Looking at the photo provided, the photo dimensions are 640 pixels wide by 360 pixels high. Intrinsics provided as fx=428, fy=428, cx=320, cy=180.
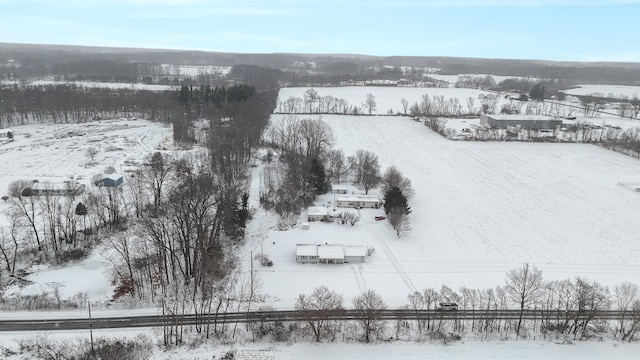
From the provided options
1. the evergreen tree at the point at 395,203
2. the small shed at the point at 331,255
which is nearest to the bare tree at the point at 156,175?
the small shed at the point at 331,255

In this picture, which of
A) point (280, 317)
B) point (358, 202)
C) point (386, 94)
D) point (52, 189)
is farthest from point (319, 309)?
point (386, 94)

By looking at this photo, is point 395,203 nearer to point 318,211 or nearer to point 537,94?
point 318,211

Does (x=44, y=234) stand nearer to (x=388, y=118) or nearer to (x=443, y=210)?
(x=443, y=210)

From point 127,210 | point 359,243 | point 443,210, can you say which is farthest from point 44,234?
point 443,210

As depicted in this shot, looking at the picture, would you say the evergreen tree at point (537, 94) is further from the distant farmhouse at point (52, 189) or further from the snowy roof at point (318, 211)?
the distant farmhouse at point (52, 189)

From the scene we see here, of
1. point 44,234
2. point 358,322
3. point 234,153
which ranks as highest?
point 234,153

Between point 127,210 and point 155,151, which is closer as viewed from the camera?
point 127,210
